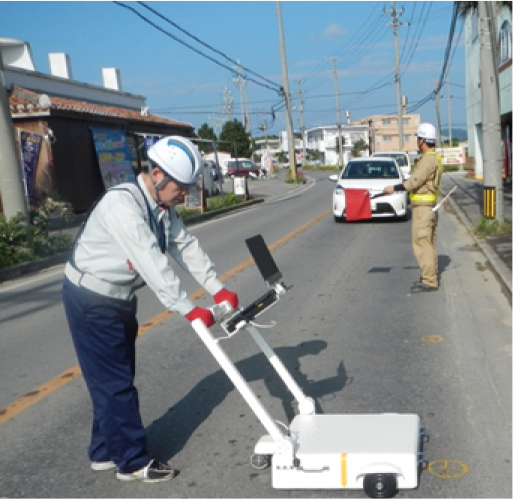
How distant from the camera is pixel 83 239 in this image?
384cm

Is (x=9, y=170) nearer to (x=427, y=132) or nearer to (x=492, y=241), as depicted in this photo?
(x=427, y=132)

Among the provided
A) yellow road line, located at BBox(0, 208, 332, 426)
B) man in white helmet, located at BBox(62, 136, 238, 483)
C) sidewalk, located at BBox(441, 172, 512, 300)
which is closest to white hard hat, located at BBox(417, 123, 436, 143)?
sidewalk, located at BBox(441, 172, 512, 300)

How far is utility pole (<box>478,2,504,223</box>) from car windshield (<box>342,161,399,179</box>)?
12.2 feet

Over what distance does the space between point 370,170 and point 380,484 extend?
15.7 meters

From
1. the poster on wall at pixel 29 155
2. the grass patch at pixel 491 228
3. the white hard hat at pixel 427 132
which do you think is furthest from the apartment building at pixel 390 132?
the white hard hat at pixel 427 132

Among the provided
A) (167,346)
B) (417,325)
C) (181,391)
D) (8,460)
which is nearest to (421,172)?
(417,325)

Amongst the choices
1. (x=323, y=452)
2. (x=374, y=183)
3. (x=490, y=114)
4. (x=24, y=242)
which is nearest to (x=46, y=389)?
(x=323, y=452)

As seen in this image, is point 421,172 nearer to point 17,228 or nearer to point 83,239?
point 83,239

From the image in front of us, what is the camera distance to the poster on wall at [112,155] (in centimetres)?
2545

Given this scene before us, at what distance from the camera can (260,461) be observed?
4.02m

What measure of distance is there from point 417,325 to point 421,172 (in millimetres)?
2231

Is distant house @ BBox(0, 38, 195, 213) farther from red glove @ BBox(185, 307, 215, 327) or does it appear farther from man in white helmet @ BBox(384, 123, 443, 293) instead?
red glove @ BBox(185, 307, 215, 327)

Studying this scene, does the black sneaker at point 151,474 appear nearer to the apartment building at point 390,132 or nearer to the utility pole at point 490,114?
the utility pole at point 490,114

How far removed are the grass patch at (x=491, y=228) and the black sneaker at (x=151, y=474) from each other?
446 inches
